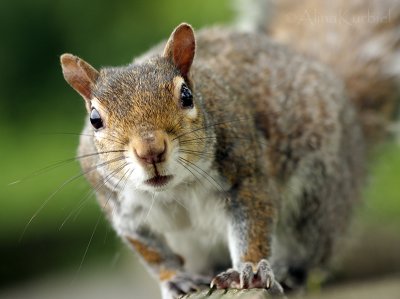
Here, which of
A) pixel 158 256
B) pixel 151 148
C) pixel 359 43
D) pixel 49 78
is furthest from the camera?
pixel 49 78

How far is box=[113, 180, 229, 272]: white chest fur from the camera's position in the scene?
260 cm

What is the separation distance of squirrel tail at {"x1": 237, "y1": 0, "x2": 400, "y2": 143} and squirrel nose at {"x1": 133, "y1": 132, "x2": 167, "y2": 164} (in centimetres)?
178

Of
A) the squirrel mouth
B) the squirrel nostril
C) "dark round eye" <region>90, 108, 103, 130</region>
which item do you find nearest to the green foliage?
"dark round eye" <region>90, 108, 103, 130</region>

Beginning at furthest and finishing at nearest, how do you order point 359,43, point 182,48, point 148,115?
1. point 359,43
2. point 182,48
3. point 148,115

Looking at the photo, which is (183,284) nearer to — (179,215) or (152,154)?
(179,215)

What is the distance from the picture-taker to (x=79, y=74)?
243 cm

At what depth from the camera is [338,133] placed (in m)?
3.27

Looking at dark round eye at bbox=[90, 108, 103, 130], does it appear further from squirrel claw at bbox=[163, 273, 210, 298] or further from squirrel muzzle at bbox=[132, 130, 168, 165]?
squirrel claw at bbox=[163, 273, 210, 298]

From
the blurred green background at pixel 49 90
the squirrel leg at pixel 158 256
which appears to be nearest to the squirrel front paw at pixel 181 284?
the squirrel leg at pixel 158 256

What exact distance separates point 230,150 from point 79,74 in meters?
0.57

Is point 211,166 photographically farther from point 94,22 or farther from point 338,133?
point 94,22

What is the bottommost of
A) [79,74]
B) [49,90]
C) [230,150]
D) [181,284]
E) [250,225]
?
[181,284]

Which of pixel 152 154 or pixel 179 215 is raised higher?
pixel 152 154

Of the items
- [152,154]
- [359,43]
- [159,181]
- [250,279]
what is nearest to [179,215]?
[250,279]
